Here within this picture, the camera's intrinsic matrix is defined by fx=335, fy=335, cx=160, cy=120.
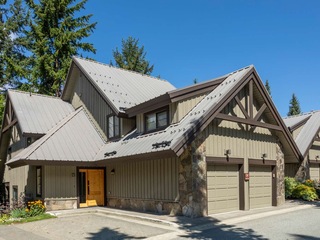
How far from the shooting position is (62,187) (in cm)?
1633

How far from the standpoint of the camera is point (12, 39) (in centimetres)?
3609

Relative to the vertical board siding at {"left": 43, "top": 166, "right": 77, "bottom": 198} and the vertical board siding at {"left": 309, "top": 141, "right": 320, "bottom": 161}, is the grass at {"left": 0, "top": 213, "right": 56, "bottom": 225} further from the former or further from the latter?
the vertical board siding at {"left": 309, "top": 141, "right": 320, "bottom": 161}

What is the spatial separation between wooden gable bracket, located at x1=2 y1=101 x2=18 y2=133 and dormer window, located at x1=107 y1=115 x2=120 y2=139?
6525 mm

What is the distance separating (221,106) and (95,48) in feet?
81.8

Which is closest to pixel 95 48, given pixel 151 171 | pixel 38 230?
pixel 151 171

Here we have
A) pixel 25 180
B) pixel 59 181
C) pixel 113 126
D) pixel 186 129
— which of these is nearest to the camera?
pixel 186 129

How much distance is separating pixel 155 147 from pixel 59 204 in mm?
6659

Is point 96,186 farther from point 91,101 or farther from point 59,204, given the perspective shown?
point 91,101

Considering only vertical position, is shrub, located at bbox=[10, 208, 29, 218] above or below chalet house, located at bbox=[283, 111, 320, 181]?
below

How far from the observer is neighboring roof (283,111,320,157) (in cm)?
2011

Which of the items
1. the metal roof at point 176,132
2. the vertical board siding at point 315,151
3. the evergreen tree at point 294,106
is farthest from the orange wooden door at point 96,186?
the evergreen tree at point 294,106

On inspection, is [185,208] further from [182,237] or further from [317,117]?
[317,117]

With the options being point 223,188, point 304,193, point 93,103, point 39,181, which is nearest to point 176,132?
point 223,188

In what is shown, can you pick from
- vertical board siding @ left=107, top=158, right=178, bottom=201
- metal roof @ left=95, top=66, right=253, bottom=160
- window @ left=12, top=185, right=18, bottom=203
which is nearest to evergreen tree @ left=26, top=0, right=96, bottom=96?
window @ left=12, top=185, right=18, bottom=203
